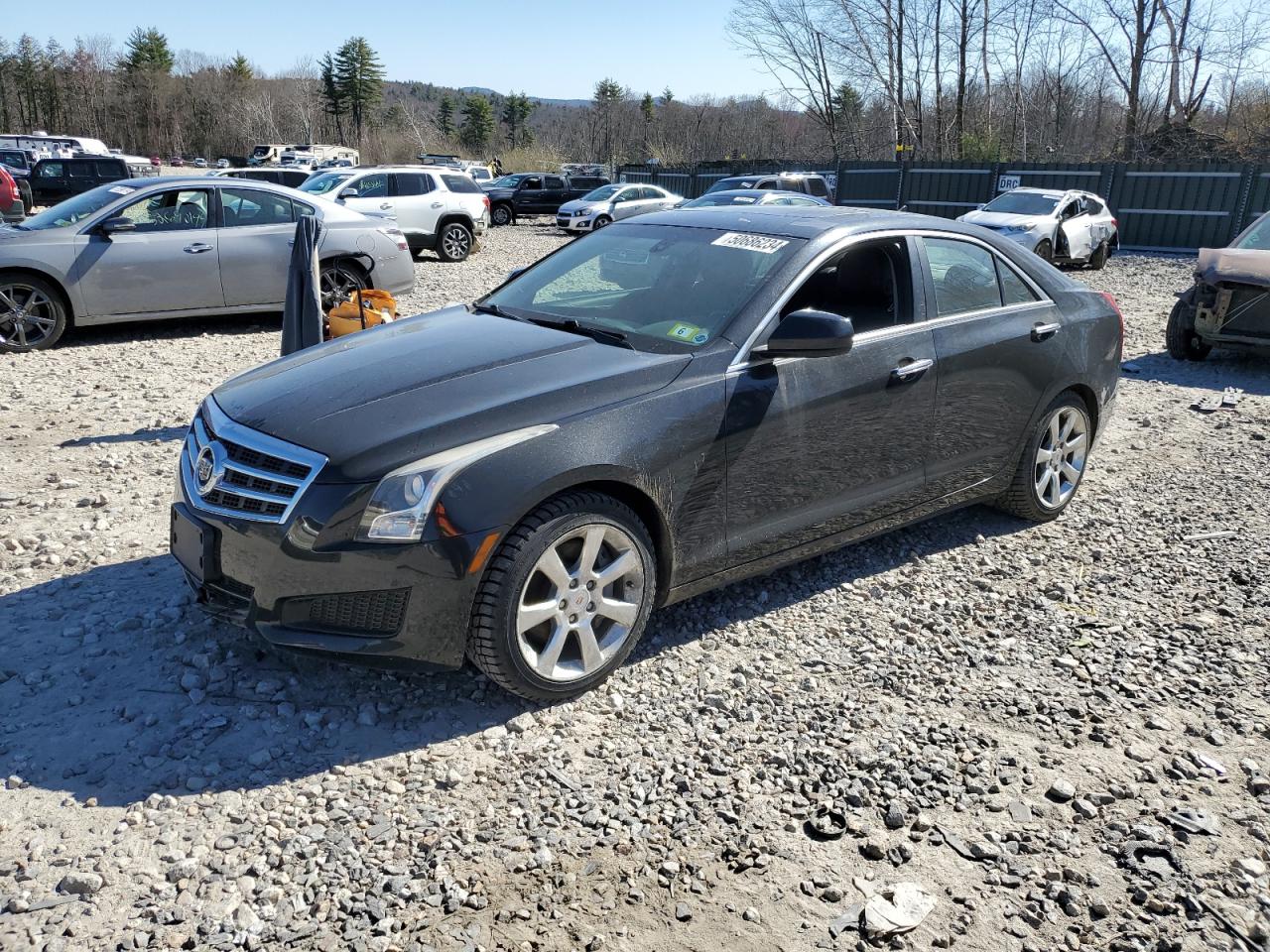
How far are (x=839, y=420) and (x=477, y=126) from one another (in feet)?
375

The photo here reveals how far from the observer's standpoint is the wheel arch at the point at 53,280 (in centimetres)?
875

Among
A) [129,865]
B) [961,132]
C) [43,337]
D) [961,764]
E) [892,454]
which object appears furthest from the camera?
[961,132]

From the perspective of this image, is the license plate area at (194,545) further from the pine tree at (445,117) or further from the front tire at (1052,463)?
the pine tree at (445,117)

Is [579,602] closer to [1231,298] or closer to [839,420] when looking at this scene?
[839,420]

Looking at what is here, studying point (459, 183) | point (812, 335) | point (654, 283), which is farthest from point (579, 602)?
point (459, 183)

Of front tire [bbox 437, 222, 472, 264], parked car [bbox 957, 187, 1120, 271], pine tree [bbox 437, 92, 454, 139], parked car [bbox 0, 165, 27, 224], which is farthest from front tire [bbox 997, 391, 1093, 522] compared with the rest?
pine tree [bbox 437, 92, 454, 139]

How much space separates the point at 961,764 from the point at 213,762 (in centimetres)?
246

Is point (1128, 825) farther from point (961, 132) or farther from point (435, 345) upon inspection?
point (961, 132)

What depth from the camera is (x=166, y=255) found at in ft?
30.9

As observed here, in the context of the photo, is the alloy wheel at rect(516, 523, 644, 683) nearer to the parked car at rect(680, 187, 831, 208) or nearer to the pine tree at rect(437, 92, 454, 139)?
the parked car at rect(680, 187, 831, 208)

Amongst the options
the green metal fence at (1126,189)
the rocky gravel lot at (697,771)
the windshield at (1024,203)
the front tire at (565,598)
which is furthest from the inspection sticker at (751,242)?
the green metal fence at (1126,189)

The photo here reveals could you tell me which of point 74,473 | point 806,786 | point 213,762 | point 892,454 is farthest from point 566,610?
point 74,473

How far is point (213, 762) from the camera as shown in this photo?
3053 mm

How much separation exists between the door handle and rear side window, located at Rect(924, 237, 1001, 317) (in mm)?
321
